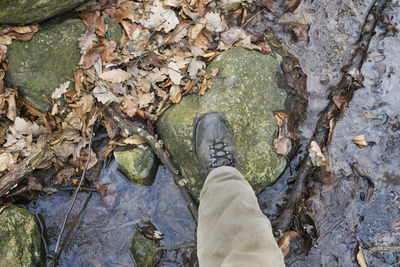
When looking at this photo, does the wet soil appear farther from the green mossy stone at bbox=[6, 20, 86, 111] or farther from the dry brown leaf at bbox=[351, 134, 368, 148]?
the green mossy stone at bbox=[6, 20, 86, 111]

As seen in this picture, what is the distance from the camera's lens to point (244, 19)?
3.61 metres

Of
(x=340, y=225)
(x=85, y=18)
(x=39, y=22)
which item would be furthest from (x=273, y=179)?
(x=39, y=22)

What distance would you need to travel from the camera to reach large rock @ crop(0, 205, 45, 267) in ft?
9.45

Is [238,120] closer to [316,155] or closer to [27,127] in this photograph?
[316,155]

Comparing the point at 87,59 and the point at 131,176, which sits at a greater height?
the point at 87,59

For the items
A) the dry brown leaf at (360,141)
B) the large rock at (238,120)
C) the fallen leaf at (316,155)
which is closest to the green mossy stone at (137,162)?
the large rock at (238,120)

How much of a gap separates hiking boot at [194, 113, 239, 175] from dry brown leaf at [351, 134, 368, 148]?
1421 mm

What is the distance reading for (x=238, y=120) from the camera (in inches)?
126

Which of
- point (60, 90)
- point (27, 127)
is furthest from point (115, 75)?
point (27, 127)

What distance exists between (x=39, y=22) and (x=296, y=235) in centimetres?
358

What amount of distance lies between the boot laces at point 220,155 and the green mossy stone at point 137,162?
28.0 inches

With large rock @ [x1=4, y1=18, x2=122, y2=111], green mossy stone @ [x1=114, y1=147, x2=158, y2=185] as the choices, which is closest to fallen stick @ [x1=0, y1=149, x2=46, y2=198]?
large rock @ [x1=4, y1=18, x2=122, y2=111]

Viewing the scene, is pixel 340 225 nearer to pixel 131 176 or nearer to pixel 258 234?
pixel 258 234

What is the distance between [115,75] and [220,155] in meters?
1.46
